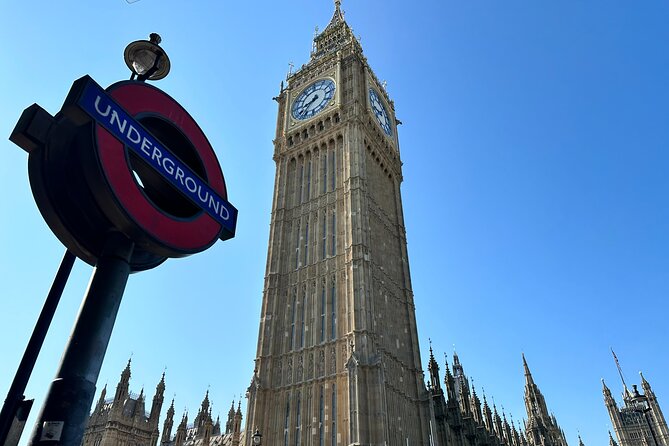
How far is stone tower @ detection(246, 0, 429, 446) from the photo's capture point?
104ft

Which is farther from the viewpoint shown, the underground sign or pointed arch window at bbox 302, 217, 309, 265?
pointed arch window at bbox 302, 217, 309, 265

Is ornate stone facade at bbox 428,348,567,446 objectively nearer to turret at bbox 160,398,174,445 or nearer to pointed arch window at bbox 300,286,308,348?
pointed arch window at bbox 300,286,308,348

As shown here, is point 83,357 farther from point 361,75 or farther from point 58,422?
point 361,75

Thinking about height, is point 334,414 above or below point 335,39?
below

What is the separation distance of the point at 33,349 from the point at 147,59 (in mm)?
6591

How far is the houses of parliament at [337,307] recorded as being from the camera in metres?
32.0

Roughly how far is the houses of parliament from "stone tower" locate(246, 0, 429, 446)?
0.10 metres

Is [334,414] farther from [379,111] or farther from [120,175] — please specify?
[379,111]

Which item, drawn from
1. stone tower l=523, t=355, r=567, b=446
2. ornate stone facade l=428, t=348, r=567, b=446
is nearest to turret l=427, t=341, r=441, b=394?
ornate stone facade l=428, t=348, r=567, b=446

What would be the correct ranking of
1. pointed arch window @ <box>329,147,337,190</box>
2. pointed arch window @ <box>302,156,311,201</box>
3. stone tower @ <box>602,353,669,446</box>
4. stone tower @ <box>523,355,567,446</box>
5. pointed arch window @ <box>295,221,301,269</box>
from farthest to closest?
stone tower @ <box>602,353,669,446</box>
stone tower @ <box>523,355,567,446</box>
pointed arch window @ <box>302,156,311,201</box>
pointed arch window @ <box>329,147,337,190</box>
pointed arch window @ <box>295,221,301,269</box>

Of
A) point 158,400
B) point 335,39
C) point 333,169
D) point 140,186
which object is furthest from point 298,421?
point 335,39

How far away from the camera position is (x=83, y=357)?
8.45 metres

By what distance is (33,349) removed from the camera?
819cm

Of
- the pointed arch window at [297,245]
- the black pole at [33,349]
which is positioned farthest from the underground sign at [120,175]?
the pointed arch window at [297,245]
